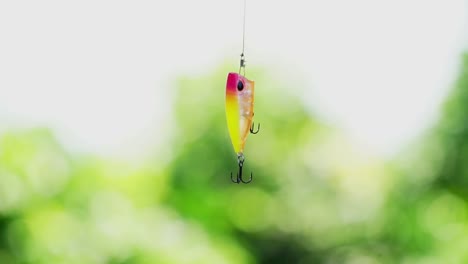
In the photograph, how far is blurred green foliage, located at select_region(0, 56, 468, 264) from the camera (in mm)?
3834

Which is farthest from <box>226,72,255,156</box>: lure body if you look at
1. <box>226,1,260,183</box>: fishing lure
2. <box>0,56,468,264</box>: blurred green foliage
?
<box>0,56,468,264</box>: blurred green foliage

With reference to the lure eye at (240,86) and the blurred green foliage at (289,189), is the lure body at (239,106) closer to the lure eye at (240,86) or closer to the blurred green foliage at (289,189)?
the lure eye at (240,86)

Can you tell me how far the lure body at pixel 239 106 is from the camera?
1.08m

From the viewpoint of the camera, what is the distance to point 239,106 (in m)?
1.09

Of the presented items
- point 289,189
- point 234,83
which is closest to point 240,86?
point 234,83

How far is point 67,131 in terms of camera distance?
3.37 meters

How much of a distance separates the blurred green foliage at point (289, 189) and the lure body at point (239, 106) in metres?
2.50

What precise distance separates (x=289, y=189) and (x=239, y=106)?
3.29m

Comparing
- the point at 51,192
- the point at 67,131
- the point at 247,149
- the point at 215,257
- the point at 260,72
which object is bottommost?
the point at 215,257

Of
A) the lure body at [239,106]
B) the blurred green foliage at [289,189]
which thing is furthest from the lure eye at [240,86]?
the blurred green foliage at [289,189]

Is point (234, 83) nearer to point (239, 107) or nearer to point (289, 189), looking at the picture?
point (239, 107)

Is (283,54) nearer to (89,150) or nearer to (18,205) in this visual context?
(89,150)

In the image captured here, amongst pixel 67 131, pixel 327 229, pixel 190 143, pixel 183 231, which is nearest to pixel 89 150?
pixel 67 131

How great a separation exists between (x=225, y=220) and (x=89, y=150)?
112 cm
